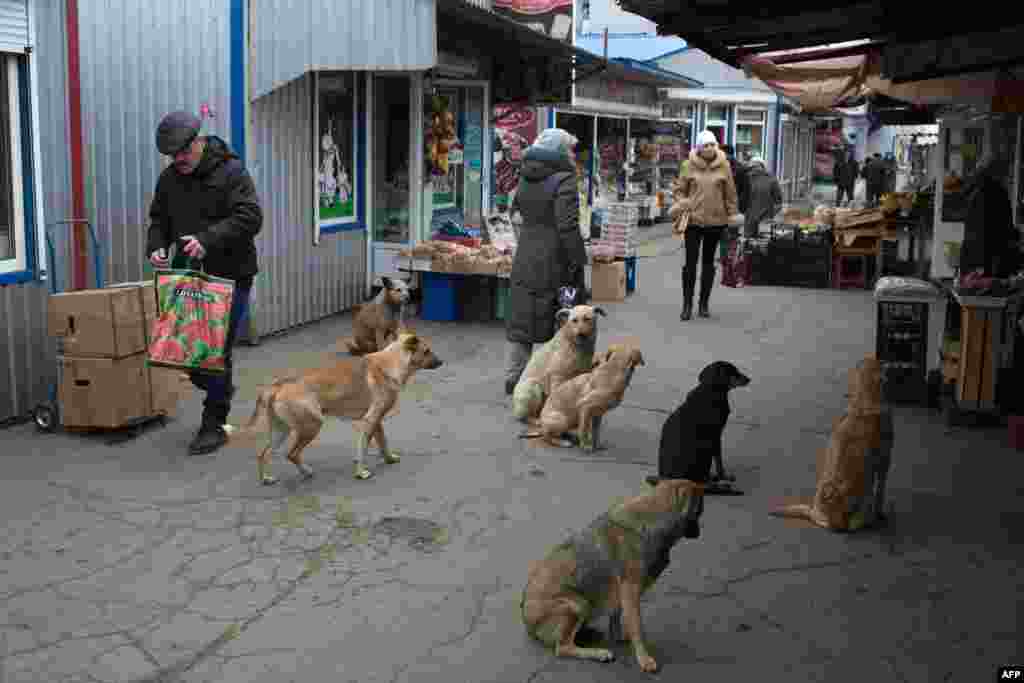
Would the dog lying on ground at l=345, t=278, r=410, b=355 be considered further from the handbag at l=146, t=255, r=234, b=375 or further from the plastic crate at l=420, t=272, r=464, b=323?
the handbag at l=146, t=255, r=234, b=375

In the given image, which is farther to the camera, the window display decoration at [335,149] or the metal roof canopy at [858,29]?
the window display decoration at [335,149]

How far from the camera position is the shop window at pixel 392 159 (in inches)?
519

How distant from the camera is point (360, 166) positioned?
12820 millimetres

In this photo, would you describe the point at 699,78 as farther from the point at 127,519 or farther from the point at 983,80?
the point at 127,519

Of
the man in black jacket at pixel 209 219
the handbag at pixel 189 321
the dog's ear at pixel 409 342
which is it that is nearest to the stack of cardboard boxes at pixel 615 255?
the man in black jacket at pixel 209 219

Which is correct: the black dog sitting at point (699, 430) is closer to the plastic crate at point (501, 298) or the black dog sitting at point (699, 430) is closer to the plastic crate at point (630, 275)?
the plastic crate at point (501, 298)

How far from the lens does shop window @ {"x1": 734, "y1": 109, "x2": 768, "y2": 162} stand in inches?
1412

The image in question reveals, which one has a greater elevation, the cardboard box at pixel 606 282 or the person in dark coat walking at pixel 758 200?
the person in dark coat walking at pixel 758 200

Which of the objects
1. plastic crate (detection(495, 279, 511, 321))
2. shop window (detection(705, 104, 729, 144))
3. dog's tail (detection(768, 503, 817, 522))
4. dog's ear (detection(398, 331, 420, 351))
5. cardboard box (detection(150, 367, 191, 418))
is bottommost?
dog's tail (detection(768, 503, 817, 522))

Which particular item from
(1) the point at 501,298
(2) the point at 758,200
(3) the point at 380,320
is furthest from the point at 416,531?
(2) the point at 758,200

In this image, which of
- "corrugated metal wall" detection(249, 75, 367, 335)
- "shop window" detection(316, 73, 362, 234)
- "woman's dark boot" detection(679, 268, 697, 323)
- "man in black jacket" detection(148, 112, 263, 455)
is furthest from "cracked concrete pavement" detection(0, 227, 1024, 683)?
"woman's dark boot" detection(679, 268, 697, 323)

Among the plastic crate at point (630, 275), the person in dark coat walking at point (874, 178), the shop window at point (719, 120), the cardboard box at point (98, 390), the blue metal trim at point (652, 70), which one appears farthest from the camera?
the shop window at point (719, 120)

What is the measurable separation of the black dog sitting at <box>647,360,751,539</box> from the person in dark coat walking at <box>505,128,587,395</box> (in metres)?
2.44

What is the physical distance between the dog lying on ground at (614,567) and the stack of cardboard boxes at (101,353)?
4.06 metres
